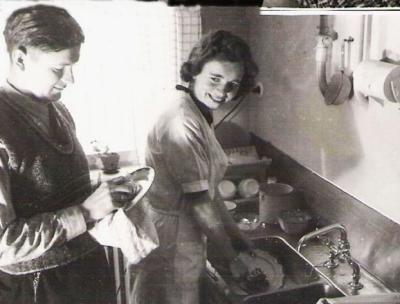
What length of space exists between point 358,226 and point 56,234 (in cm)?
76

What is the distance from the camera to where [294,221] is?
4.33 feet

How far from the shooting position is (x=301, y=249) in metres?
1.34

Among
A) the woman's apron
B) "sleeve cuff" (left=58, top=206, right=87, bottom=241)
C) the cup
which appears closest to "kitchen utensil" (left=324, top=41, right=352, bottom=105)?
the woman's apron

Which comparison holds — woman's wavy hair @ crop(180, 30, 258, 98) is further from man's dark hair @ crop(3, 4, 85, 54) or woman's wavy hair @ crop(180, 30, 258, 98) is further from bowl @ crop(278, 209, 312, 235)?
bowl @ crop(278, 209, 312, 235)

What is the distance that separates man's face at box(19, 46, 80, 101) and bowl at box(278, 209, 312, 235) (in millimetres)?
641

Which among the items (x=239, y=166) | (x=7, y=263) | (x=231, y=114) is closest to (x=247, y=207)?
(x=239, y=166)

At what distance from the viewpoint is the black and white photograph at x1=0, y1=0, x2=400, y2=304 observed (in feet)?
3.70

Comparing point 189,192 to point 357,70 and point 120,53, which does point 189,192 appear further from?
point 357,70

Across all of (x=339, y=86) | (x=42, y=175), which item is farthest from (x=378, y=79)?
(x=42, y=175)

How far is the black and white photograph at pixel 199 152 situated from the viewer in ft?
3.70

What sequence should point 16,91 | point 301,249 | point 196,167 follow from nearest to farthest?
point 16,91 → point 196,167 → point 301,249

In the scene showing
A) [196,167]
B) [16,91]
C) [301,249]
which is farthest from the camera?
[301,249]

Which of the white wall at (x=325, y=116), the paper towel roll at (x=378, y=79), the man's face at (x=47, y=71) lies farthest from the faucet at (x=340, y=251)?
the man's face at (x=47, y=71)

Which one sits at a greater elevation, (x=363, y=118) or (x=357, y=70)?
(x=357, y=70)
